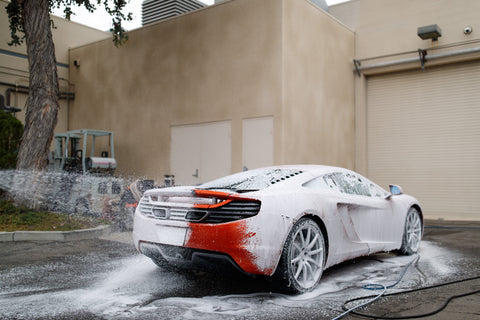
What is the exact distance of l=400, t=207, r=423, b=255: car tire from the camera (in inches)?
235

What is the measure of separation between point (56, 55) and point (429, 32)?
521 inches

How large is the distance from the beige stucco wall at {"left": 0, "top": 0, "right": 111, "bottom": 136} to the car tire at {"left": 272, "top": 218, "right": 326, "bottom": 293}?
568 inches

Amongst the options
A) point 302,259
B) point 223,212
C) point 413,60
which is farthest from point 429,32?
point 223,212

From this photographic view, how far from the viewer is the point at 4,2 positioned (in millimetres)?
15883

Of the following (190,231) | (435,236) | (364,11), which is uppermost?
(364,11)

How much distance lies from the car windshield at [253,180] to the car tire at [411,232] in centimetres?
224

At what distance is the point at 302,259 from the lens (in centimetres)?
406

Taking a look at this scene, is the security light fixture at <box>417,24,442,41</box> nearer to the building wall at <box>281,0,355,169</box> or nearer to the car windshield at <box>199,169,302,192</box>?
the building wall at <box>281,0,355,169</box>

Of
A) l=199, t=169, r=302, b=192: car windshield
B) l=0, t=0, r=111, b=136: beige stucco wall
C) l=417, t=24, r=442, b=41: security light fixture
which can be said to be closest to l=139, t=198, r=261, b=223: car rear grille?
l=199, t=169, r=302, b=192: car windshield

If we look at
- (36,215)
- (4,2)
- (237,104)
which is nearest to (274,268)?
(36,215)

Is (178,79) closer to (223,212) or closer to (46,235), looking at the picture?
(46,235)

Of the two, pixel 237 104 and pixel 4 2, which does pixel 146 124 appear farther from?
pixel 4 2

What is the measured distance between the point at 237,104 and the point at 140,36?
5.01 meters

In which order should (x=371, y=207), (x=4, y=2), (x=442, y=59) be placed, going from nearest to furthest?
1. (x=371, y=207)
2. (x=442, y=59)
3. (x=4, y=2)
